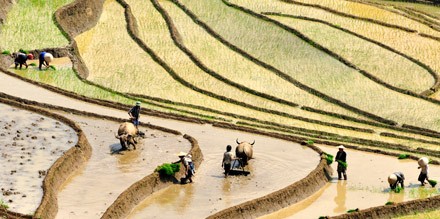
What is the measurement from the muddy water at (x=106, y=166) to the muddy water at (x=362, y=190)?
3.95 meters

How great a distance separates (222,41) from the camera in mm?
49688

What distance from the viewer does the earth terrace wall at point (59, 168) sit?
2575cm

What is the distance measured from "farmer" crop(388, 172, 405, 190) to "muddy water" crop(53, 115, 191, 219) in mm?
5763

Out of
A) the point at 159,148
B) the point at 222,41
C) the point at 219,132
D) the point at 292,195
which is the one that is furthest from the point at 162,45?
the point at 292,195

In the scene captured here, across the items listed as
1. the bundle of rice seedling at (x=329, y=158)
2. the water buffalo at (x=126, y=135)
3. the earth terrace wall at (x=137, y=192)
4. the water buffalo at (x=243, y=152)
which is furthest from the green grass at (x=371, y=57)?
the earth terrace wall at (x=137, y=192)

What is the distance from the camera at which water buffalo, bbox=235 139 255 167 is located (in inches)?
1248

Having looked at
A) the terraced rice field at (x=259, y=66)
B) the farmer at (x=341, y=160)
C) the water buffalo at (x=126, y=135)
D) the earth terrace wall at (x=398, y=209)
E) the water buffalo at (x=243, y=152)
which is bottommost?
the earth terrace wall at (x=398, y=209)

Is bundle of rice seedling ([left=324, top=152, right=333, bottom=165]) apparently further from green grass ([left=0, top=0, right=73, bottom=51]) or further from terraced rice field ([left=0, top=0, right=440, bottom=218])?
green grass ([left=0, top=0, right=73, bottom=51])

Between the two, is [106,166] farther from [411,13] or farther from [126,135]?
[411,13]

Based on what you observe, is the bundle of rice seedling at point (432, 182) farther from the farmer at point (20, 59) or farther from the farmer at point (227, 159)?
the farmer at point (20, 59)

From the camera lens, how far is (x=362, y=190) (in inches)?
1230

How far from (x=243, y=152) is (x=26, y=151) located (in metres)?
5.85

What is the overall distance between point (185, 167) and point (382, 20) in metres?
28.3

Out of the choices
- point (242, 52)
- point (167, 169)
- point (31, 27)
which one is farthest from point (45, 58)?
point (167, 169)
